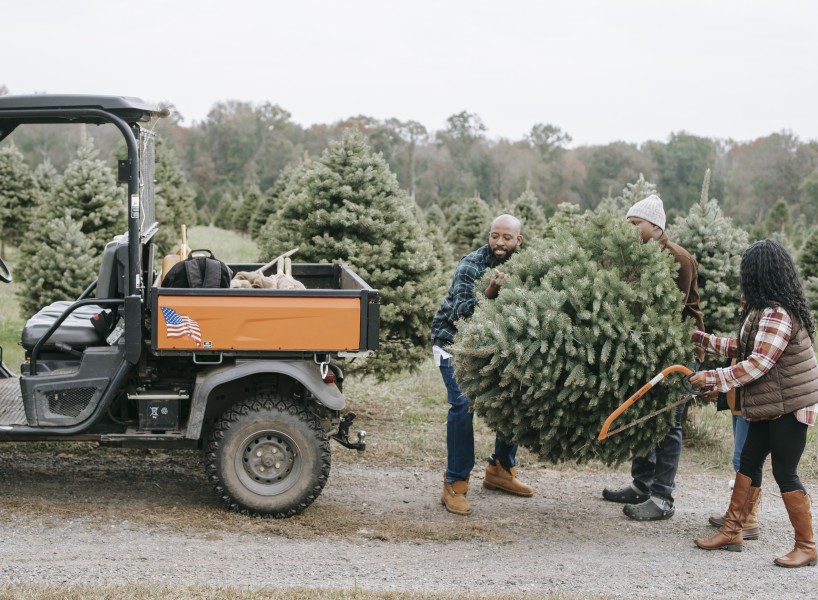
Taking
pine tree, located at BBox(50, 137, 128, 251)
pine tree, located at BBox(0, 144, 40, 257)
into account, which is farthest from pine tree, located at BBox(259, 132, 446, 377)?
pine tree, located at BBox(0, 144, 40, 257)

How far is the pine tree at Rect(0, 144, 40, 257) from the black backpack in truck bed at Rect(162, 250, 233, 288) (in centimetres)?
1928

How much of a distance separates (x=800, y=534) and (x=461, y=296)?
269cm

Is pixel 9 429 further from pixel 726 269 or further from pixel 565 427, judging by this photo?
pixel 726 269

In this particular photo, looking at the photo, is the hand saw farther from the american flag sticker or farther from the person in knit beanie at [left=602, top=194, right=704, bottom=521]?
the american flag sticker

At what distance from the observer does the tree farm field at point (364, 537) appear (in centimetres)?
513

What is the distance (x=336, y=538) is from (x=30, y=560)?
6.01ft

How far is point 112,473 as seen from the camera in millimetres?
7320

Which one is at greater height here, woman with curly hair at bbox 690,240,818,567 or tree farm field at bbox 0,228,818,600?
woman with curly hair at bbox 690,240,818,567

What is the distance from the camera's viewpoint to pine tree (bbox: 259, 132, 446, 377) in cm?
926

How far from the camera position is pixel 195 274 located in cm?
625

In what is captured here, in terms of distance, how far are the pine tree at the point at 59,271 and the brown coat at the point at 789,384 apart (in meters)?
9.15

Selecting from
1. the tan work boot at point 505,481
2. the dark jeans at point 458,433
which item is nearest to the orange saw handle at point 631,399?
the dark jeans at point 458,433

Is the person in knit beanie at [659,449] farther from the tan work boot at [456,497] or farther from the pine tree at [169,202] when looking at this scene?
the pine tree at [169,202]

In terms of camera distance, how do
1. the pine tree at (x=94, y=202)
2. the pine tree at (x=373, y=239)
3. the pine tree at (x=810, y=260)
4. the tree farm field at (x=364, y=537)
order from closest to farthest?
the tree farm field at (x=364, y=537), the pine tree at (x=373, y=239), the pine tree at (x=94, y=202), the pine tree at (x=810, y=260)
